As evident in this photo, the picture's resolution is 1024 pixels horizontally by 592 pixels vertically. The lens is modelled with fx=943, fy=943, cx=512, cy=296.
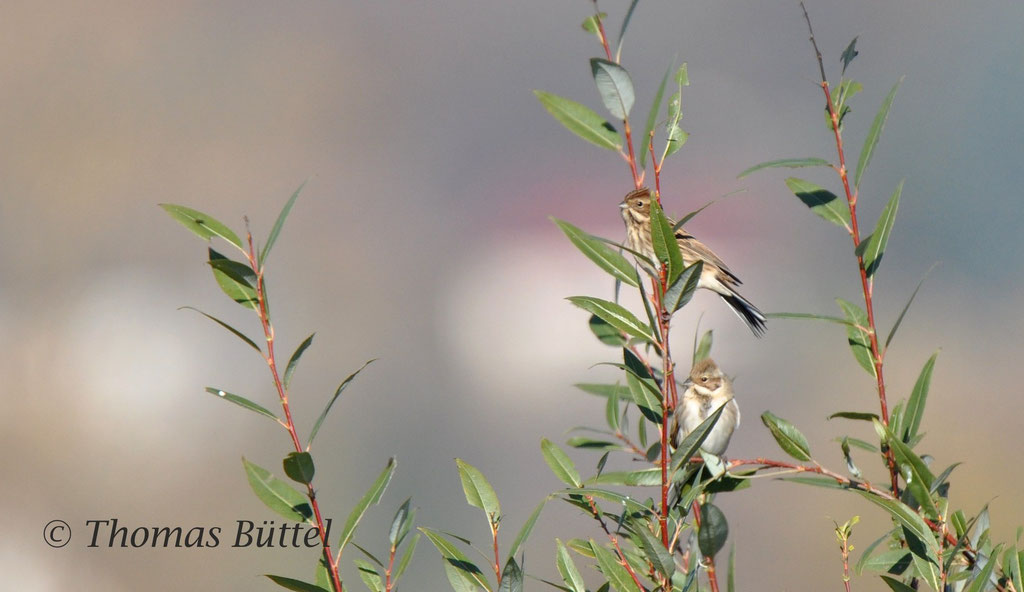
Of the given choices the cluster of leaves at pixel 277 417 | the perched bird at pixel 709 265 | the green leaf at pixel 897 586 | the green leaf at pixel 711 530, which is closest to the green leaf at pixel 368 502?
the cluster of leaves at pixel 277 417

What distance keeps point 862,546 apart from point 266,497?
2616 millimetres

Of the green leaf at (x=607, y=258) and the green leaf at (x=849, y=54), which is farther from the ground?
the green leaf at (x=849, y=54)

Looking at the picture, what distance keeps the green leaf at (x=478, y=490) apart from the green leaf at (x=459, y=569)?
37 millimetres

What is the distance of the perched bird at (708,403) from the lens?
1.28m

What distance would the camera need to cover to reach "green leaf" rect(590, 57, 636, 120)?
565 mm

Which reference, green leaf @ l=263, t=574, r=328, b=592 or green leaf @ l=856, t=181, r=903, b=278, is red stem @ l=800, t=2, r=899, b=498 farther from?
green leaf @ l=263, t=574, r=328, b=592

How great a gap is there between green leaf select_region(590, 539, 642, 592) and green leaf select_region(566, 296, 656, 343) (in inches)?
5.5

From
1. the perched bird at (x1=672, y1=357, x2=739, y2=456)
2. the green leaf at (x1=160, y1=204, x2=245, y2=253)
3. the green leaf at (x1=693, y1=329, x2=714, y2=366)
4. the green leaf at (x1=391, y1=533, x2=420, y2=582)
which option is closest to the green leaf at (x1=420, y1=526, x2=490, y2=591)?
the green leaf at (x1=391, y1=533, x2=420, y2=582)

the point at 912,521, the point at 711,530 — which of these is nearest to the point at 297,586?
the point at 711,530

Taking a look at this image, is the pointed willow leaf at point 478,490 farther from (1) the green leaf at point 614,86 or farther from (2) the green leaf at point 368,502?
(1) the green leaf at point 614,86

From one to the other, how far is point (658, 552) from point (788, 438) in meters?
0.13

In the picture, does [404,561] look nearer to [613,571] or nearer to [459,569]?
[459,569]

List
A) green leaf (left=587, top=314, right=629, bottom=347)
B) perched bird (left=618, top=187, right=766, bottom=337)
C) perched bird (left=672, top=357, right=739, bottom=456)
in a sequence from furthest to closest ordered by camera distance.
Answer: perched bird (left=618, top=187, right=766, bottom=337) < perched bird (left=672, top=357, right=739, bottom=456) < green leaf (left=587, top=314, right=629, bottom=347)

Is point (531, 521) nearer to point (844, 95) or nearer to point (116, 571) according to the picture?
point (844, 95)
